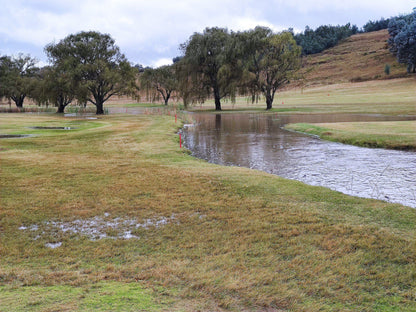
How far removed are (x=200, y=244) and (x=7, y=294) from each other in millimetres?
3128

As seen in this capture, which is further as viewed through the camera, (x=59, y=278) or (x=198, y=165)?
(x=198, y=165)

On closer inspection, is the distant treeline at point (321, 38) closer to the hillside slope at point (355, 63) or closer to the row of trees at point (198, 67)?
the hillside slope at point (355, 63)

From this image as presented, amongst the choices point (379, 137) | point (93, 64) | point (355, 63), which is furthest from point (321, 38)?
point (379, 137)

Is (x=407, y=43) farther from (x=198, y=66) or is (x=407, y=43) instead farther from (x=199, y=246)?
(x=199, y=246)

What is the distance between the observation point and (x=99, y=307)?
14.5 ft

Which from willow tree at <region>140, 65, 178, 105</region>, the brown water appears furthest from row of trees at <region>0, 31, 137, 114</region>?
the brown water

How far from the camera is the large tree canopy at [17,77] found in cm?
7562

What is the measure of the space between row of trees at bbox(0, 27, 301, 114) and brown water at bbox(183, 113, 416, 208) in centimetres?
3091

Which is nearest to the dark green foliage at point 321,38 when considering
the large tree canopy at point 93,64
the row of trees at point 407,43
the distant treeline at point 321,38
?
the distant treeline at point 321,38

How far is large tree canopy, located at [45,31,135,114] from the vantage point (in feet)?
186

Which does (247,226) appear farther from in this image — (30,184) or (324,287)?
(30,184)

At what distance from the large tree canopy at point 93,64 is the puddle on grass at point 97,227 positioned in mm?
51358

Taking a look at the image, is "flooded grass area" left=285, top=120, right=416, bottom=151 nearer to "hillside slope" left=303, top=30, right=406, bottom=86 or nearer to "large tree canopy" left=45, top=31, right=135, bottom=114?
"large tree canopy" left=45, top=31, right=135, bottom=114

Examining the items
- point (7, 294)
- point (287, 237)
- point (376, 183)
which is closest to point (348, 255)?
point (287, 237)
